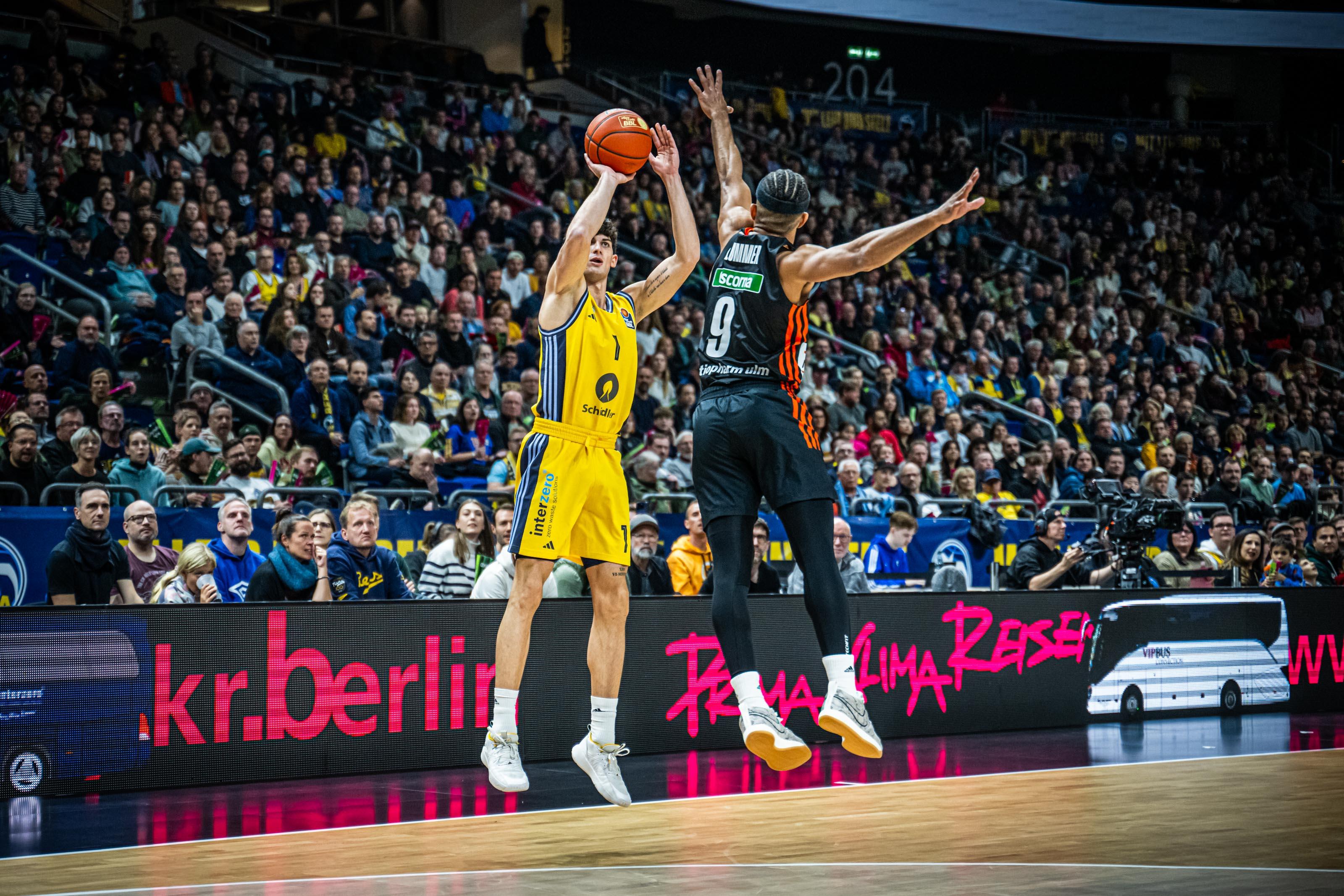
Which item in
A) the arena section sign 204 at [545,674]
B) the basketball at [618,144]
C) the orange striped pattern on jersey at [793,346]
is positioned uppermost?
the basketball at [618,144]

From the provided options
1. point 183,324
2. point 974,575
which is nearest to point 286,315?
point 183,324

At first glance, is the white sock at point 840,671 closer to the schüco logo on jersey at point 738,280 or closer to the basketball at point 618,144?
the schüco logo on jersey at point 738,280

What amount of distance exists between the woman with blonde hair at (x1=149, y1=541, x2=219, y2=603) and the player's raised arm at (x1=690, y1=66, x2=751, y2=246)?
434 cm

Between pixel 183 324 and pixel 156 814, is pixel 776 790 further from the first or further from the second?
pixel 183 324

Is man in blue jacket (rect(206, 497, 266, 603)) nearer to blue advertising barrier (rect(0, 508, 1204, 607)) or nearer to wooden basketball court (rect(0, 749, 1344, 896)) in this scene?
blue advertising barrier (rect(0, 508, 1204, 607))

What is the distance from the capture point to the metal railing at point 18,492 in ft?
32.8

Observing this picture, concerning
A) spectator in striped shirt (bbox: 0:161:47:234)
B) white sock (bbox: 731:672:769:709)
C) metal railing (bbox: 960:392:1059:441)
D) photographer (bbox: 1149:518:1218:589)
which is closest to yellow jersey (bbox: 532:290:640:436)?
white sock (bbox: 731:672:769:709)

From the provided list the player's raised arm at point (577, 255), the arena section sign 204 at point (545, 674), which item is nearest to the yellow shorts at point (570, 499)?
the player's raised arm at point (577, 255)

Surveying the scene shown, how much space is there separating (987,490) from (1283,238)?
14.7 meters

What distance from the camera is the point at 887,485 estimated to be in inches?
543

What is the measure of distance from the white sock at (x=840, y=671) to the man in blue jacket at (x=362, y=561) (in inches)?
163

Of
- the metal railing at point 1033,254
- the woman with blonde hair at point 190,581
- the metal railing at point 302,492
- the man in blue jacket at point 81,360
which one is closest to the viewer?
the woman with blonde hair at point 190,581

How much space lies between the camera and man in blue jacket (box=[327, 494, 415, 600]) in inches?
383

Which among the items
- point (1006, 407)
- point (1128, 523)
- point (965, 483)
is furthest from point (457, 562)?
point (1006, 407)
